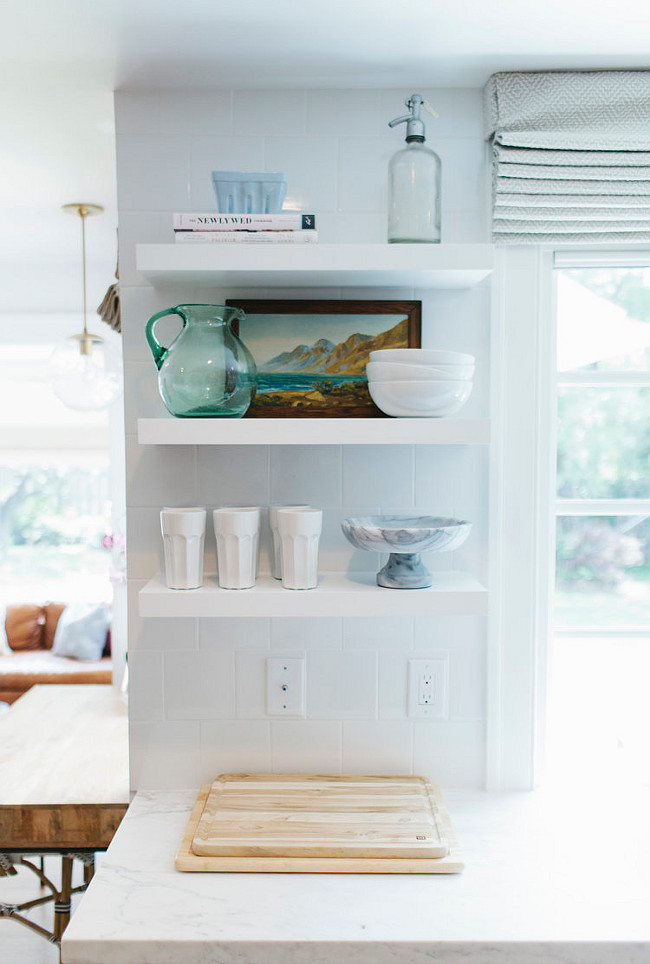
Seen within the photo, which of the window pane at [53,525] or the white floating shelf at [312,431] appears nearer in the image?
the white floating shelf at [312,431]

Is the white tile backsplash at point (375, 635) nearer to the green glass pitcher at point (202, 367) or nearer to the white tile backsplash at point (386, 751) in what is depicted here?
the white tile backsplash at point (386, 751)

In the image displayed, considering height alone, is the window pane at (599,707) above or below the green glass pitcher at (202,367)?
below

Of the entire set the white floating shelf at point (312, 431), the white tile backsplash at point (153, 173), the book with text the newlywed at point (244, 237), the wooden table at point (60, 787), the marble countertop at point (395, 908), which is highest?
the white tile backsplash at point (153, 173)

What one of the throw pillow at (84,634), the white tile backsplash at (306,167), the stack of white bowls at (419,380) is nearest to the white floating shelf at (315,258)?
the stack of white bowls at (419,380)

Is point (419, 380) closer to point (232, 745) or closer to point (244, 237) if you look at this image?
point (244, 237)

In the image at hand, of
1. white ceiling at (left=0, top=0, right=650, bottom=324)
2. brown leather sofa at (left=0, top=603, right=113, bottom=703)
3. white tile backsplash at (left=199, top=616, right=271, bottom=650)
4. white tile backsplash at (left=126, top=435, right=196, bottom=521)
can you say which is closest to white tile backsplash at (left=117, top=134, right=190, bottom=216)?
white ceiling at (left=0, top=0, right=650, bottom=324)

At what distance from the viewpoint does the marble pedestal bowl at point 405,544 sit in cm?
132

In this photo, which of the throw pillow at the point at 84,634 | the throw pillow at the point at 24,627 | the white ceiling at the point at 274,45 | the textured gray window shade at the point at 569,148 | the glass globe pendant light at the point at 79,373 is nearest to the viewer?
the white ceiling at the point at 274,45

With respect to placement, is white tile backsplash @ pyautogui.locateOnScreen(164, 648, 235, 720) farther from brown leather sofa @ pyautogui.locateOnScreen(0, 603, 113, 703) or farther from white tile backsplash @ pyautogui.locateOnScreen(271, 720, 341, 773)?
brown leather sofa @ pyautogui.locateOnScreen(0, 603, 113, 703)

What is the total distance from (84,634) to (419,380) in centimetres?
426

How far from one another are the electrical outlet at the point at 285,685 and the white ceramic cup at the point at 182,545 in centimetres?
30

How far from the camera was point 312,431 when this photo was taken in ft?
4.26

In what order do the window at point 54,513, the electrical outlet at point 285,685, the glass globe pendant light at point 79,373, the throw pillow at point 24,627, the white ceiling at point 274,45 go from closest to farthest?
the white ceiling at point 274,45
the electrical outlet at point 285,685
the glass globe pendant light at point 79,373
the throw pillow at point 24,627
the window at point 54,513

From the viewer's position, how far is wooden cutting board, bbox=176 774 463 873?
125 centimetres
